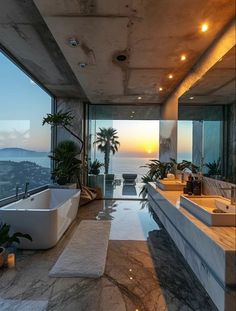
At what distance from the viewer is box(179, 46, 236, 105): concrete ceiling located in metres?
2.52

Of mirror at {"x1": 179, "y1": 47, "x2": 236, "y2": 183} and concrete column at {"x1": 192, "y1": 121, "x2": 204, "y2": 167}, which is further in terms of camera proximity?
concrete column at {"x1": 192, "y1": 121, "x2": 204, "y2": 167}

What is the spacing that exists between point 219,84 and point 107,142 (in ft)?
14.9

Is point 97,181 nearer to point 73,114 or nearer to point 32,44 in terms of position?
point 73,114

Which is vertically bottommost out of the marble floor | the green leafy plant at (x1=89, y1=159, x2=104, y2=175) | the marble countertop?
the marble floor

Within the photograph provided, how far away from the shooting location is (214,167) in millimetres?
2953

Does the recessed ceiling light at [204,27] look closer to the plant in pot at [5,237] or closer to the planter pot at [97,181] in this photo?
the plant in pot at [5,237]

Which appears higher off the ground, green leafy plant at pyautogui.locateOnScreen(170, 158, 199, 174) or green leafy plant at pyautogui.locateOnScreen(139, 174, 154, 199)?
green leafy plant at pyautogui.locateOnScreen(170, 158, 199, 174)

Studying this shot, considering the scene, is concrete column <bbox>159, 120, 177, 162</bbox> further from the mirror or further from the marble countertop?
the marble countertop

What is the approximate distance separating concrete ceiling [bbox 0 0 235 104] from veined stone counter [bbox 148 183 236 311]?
6.46 ft

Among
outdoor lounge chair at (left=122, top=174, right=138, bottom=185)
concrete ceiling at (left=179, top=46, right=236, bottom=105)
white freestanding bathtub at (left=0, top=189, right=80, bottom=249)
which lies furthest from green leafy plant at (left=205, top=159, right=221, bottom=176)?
outdoor lounge chair at (left=122, top=174, right=138, bottom=185)

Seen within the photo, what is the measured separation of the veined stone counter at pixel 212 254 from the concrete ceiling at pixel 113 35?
197cm

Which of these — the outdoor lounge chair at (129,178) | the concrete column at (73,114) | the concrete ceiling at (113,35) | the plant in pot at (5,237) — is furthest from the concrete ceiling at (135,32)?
the outdoor lounge chair at (129,178)

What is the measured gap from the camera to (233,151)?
100 inches

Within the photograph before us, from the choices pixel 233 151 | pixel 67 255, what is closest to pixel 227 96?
pixel 233 151
